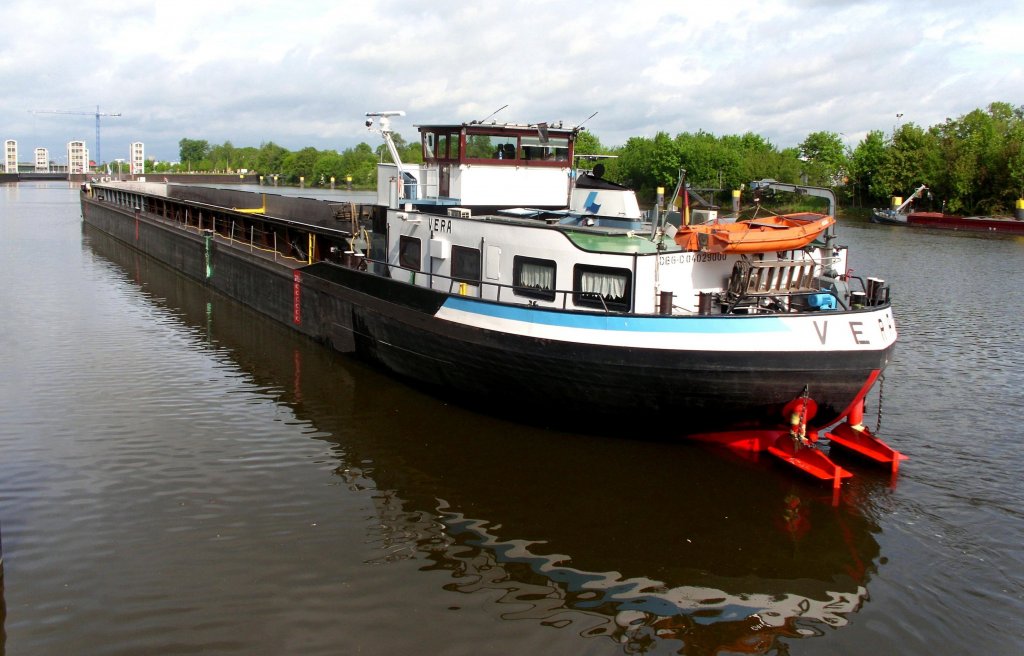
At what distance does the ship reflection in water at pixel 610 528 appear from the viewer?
6.85m

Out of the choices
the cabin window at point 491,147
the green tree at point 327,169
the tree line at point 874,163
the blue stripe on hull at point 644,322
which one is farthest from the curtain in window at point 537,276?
the green tree at point 327,169

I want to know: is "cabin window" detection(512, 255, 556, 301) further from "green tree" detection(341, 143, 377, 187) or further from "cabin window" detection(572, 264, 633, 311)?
"green tree" detection(341, 143, 377, 187)

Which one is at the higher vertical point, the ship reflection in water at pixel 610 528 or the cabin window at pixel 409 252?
the cabin window at pixel 409 252

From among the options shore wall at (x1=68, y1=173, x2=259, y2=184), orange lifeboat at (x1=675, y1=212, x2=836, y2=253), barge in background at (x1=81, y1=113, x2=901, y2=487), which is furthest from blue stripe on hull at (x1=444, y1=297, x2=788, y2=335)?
shore wall at (x1=68, y1=173, x2=259, y2=184)

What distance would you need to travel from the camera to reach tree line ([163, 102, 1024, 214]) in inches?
2283

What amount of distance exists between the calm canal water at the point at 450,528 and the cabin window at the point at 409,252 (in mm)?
1979

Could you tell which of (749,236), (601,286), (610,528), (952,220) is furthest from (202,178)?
(610,528)

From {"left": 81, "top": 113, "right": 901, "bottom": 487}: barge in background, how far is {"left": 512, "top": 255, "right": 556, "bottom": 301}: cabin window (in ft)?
0.07

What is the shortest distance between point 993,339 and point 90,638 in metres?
17.8

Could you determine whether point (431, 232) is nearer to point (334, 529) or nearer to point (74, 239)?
point (334, 529)

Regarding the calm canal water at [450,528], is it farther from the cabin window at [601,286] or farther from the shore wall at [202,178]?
the shore wall at [202,178]

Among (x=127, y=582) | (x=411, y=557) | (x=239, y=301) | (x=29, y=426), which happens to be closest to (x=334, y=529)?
(x=411, y=557)

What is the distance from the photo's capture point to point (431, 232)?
12.7 m

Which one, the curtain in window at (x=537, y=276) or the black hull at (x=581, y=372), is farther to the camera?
the curtain in window at (x=537, y=276)
